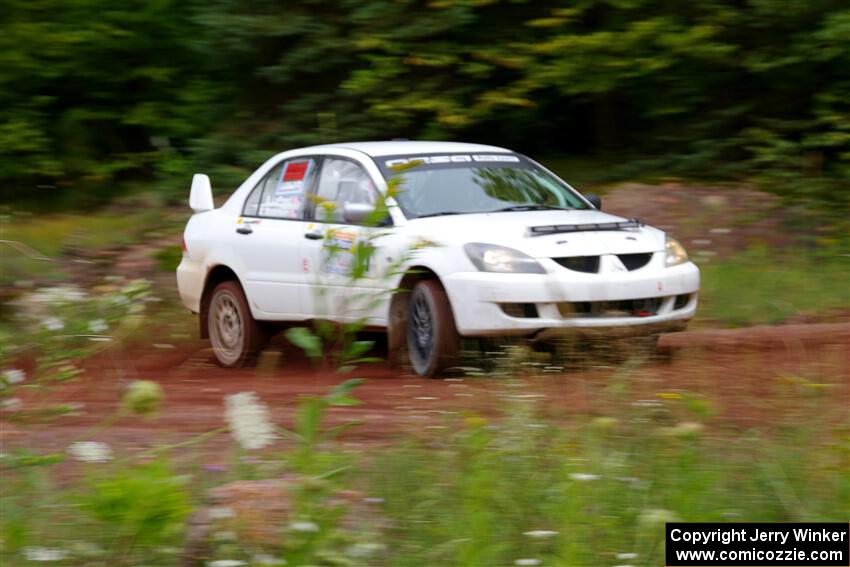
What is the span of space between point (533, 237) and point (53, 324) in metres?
3.18

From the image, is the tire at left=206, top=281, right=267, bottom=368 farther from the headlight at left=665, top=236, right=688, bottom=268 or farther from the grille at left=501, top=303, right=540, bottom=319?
the headlight at left=665, top=236, right=688, bottom=268

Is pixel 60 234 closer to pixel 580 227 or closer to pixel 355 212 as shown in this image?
pixel 355 212

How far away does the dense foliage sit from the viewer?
13188 millimetres

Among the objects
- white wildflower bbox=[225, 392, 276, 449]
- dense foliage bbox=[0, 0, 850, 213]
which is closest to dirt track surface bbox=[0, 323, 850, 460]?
white wildflower bbox=[225, 392, 276, 449]

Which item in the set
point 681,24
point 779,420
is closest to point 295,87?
point 681,24

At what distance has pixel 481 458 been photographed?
202 inches

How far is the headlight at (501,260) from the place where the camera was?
7.72 m

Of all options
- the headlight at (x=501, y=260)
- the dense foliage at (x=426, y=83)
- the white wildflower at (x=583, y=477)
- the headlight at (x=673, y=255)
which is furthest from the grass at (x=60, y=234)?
the white wildflower at (x=583, y=477)

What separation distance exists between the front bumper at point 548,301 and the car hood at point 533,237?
0.48 ft

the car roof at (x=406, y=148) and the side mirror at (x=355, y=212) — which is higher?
the car roof at (x=406, y=148)

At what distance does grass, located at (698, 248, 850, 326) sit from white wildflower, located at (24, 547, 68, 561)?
6354mm

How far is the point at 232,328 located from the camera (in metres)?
9.78

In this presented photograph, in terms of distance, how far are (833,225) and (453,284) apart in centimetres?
562

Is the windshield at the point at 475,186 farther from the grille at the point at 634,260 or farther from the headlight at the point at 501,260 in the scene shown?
the grille at the point at 634,260
